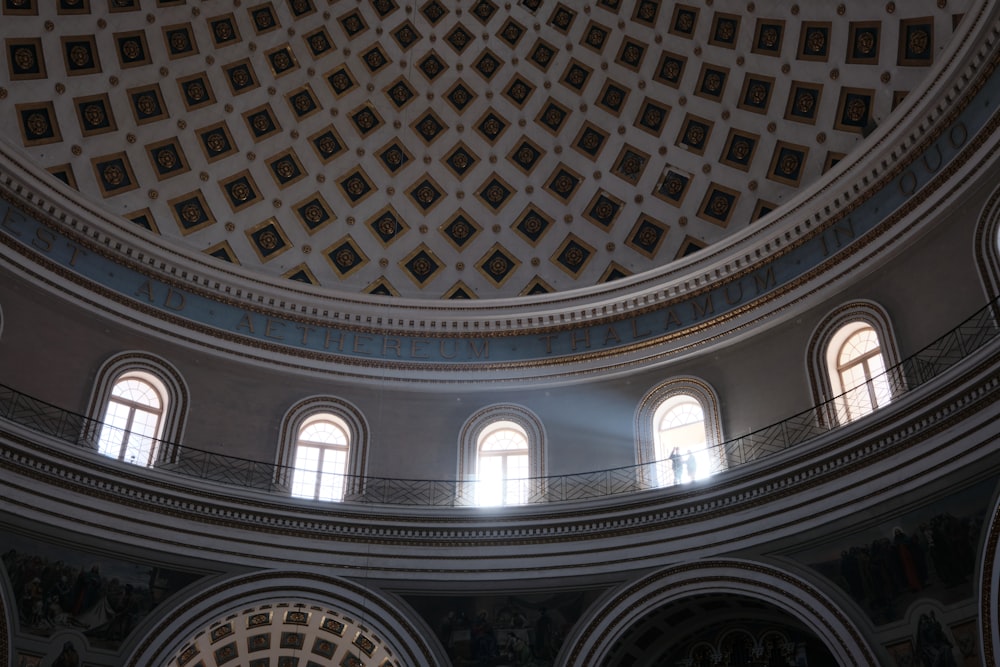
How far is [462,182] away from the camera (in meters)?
27.3

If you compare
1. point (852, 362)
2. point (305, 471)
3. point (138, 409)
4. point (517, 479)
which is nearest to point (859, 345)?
point (852, 362)

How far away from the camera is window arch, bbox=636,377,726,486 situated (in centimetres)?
2142

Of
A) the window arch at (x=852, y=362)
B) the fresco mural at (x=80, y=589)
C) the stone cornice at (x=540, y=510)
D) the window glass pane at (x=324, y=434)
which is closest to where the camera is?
the stone cornice at (x=540, y=510)

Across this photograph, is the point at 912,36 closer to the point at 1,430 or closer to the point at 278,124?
the point at 278,124

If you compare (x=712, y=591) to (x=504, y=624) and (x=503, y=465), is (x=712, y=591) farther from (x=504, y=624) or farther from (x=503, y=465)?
(x=503, y=465)

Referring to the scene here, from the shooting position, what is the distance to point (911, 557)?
1700 centimetres

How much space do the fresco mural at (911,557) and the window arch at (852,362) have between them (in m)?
2.58

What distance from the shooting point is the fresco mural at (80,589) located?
59.9ft

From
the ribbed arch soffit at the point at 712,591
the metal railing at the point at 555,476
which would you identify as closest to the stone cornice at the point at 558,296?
the metal railing at the point at 555,476

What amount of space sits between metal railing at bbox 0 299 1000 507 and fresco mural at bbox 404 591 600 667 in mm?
2299

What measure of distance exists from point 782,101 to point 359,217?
422 inches

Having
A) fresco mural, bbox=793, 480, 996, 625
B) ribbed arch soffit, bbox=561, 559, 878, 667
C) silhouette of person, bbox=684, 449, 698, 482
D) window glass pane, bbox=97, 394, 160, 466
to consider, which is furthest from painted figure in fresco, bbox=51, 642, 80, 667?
fresco mural, bbox=793, 480, 996, 625

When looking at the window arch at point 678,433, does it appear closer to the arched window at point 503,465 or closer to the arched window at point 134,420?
the arched window at point 503,465

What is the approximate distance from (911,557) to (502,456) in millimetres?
9379
